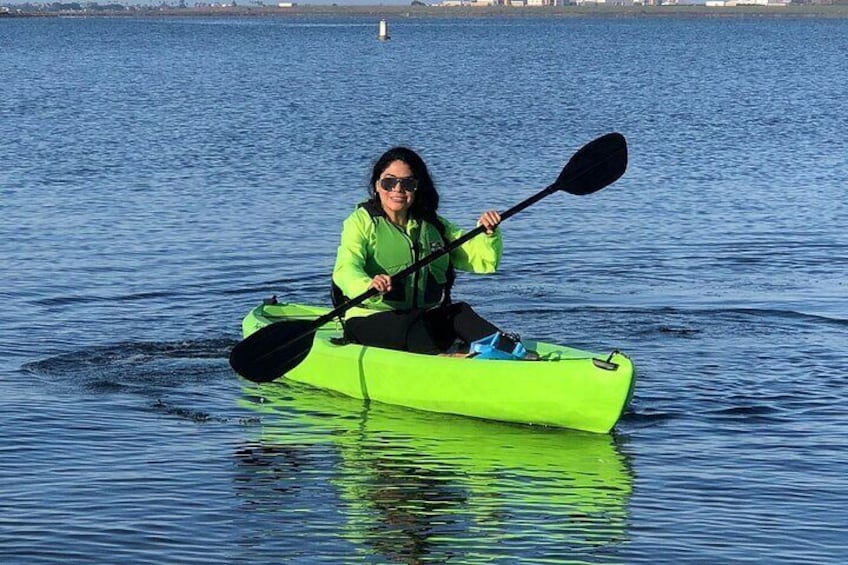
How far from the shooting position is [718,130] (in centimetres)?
3177

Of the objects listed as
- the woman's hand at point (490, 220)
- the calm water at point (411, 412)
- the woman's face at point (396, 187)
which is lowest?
the calm water at point (411, 412)

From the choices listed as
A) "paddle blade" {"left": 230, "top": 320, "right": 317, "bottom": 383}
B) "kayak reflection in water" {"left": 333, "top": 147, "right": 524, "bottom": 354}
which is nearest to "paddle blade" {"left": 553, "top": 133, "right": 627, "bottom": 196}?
"kayak reflection in water" {"left": 333, "top": 147, "right": 524, "bottom": 354}

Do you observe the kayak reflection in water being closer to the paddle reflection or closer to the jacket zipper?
the jacket zipper

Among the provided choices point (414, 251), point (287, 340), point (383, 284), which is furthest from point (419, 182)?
point (287, 340)

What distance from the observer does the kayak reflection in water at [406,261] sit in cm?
998

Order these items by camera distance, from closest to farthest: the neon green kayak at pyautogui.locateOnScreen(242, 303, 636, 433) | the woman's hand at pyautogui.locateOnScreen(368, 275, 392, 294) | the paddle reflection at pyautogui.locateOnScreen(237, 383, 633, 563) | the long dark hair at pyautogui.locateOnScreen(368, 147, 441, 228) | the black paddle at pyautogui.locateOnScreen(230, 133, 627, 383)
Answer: the paddle reflection at pyautogui.locateOnScreen(237, 383, 633, 563) → the neon green kayak at pyautogui.locateOnScreen(242, 303, 636, 433) → the woman's hand at pyautogui.locateOnScreen(368, 275, 392, 294) → the black paddle at pyautogui.locateOnScreen(230, 133, 627, 383) → the long dark hair at pyautogui.locateOnScreen(368, 147, 441, 228)

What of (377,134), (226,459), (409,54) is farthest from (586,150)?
(409,54)

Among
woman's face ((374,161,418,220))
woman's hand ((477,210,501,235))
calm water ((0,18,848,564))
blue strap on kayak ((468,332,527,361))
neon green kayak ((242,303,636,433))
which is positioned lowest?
calm water ((0,18,848,564))

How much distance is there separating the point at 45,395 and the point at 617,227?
28.7 feet

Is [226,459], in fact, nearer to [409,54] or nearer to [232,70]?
[232,70]

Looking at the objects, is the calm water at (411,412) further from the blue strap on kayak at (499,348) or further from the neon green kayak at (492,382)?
the blue strap on kayak at (499,348)

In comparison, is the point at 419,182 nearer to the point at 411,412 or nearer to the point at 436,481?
the point at 411,412

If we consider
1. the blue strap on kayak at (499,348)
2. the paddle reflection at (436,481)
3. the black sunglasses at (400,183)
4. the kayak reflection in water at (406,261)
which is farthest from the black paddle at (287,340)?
the blue strap on kayak at (499,348)

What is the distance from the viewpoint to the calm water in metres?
7.72
